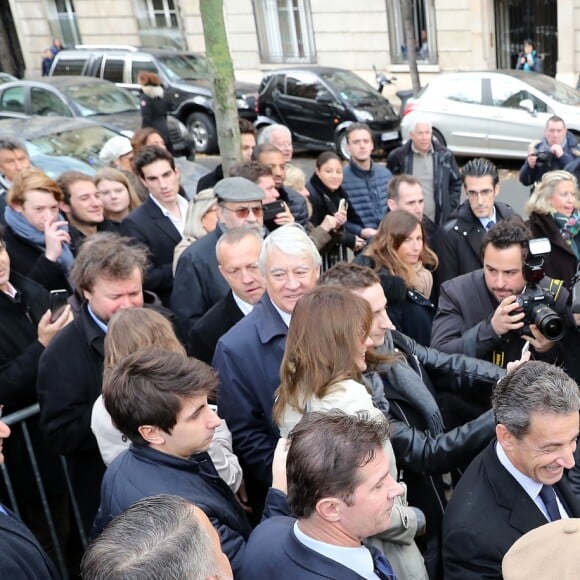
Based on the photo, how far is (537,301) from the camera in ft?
11.0

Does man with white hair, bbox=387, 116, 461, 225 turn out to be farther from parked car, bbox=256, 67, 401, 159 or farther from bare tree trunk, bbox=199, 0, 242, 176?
parked car, bbox=256, 67, 401, 159

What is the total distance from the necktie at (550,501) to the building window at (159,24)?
837 inches

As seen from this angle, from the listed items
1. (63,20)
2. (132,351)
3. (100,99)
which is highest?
(63,20)

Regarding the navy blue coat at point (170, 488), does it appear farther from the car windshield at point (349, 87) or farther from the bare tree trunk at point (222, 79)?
the car windshield at point (349, 87)

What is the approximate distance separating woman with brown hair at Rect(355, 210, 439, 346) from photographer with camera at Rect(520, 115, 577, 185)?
337cm

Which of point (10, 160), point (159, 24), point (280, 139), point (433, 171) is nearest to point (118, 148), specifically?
point (10, 160)

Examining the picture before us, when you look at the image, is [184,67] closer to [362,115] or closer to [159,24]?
[362,115]

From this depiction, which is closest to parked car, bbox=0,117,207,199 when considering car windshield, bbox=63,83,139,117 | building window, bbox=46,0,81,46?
car windshield, bbox=63,83,139,117

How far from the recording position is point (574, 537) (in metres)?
1.74

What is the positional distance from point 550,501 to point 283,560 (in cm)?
99

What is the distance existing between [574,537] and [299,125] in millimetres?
12364

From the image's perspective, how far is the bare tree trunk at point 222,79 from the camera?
20.8 feet

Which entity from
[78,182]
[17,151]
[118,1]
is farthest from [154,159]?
[118,1]

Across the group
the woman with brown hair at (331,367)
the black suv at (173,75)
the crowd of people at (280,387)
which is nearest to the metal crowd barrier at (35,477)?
the crowd of people at (280,387)
